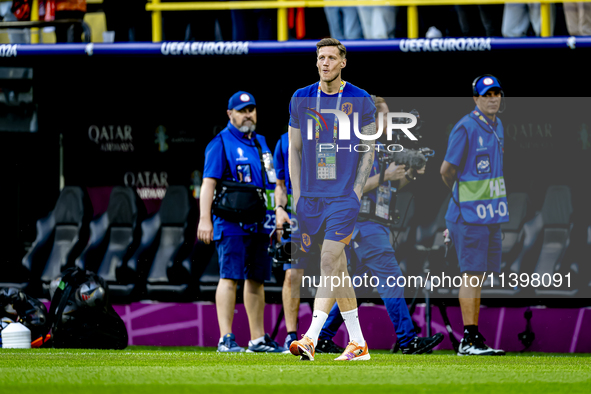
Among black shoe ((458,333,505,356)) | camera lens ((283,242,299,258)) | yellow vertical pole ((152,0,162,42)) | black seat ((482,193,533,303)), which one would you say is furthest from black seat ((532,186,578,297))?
yellow vertical pole ((152,0,162,42))

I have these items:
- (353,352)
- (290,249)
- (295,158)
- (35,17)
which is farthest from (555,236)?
(35,17)

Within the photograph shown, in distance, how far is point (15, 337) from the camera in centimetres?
788

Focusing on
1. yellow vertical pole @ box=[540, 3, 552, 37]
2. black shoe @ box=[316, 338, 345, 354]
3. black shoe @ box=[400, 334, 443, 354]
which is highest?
yellow vertical pole @ box=[540, 3, 552, 37]

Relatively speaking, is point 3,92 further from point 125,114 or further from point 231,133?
point 231,133

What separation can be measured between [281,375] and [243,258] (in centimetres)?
270

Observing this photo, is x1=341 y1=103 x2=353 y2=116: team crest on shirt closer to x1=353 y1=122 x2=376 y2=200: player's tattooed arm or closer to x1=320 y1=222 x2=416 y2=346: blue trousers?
x1=353 y1=122 x2=376 y2=200: player's tattooed arm

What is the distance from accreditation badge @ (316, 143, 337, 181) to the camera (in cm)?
606

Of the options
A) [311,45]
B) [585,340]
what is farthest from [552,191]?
[311,45]

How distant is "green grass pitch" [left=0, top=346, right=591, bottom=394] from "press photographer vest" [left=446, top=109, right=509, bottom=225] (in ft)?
4.26

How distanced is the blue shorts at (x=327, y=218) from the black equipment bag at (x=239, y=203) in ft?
4.78

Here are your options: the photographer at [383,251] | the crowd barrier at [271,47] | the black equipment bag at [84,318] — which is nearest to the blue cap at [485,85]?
the photographer at [383,251]

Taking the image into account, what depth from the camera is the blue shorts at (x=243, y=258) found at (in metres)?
7.57

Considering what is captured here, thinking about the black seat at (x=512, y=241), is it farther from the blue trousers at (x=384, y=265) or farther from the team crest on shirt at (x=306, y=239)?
the team crest on shirt at (x=306, y=239)

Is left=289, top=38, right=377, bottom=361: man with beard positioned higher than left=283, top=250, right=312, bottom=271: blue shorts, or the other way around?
left=289, top=38, right=377, bottom=361: man with beard
